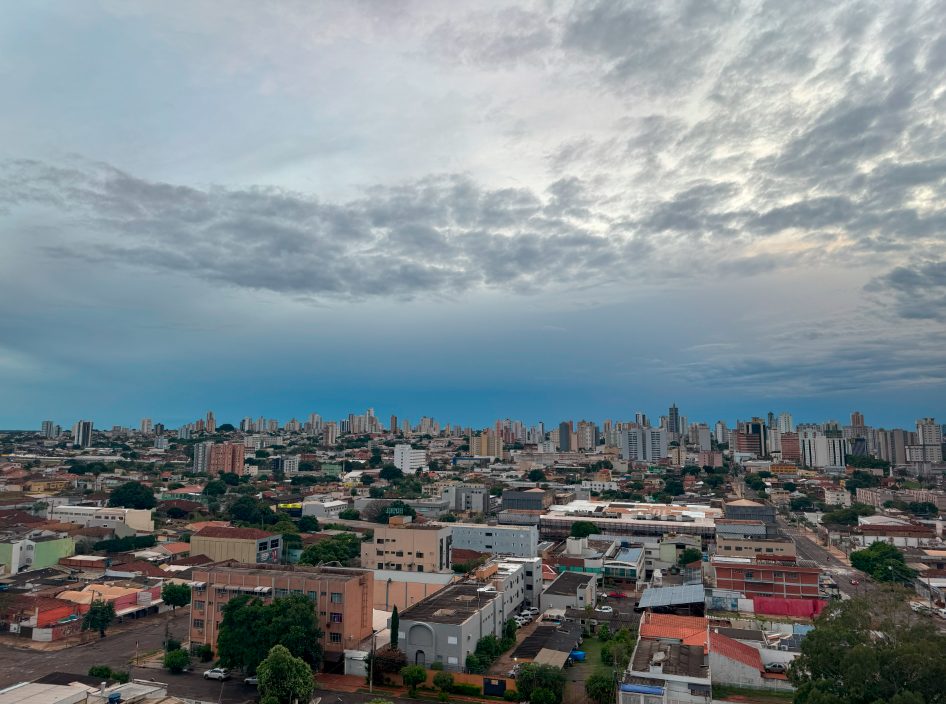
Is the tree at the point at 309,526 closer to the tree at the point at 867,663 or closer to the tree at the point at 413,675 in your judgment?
the tree at the point at 413,675

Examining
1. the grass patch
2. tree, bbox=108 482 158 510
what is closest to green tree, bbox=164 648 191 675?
the grass patch

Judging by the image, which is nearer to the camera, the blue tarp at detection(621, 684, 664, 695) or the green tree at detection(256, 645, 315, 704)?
the green tree at detection(256, 645, 315, 704)

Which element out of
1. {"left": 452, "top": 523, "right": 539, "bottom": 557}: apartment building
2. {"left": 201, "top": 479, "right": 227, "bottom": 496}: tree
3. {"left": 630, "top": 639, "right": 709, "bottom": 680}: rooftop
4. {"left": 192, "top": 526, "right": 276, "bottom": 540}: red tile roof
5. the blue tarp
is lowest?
the blue tarp

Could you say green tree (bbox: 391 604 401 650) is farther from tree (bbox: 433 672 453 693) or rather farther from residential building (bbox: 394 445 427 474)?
Result: residential building (bbox: 394 445 427 474)

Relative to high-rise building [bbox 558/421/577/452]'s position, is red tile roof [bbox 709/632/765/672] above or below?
below

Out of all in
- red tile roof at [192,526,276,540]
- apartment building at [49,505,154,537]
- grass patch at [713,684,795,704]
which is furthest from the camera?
apartment building at [49,505,154,537]

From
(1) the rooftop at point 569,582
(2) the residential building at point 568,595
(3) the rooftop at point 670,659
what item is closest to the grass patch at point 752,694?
(3) the rooftop at point 670,659
